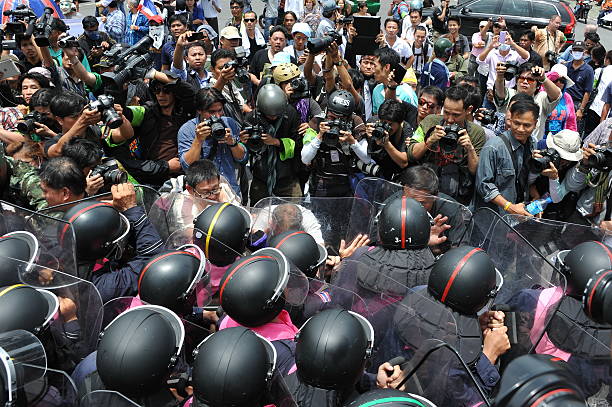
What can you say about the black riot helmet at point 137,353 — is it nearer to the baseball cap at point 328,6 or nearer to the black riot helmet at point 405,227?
the black riot helmet at point 405,227

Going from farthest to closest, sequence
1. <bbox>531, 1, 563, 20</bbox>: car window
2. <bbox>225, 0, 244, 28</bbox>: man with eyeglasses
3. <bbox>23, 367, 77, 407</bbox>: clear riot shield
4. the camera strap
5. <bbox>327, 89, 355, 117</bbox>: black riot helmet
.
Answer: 1. <bbox>531, 1, 563, 20</bbox>: car window
2. <bbox>225, 0, 244, 28</bbox>: man with eyeglasses
3. <bbox>327, 89, 355, 117</bbox>: black riot helmet
4. the camera strap
5. <bbox>23, 367, 77, 407</bbox>: clear riot shield

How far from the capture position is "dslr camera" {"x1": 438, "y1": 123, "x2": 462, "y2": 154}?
14.4ft

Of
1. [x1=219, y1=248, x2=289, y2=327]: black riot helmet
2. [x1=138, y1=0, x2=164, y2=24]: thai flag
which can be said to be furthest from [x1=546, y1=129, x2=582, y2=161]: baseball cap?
[x1=138, y1=0, x2=164, y2=24]: thai flag

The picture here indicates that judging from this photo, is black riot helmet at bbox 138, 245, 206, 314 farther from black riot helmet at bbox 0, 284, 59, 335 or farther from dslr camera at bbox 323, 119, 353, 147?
dslr camera at bbox 323, 119, 353, 147

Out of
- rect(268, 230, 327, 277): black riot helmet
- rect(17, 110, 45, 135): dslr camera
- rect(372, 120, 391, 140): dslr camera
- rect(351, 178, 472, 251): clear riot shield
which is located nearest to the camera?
rect(268, 230, 327, 277): black riot helmet

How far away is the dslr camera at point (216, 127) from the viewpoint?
4.44m

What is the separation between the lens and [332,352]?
7.73 feet

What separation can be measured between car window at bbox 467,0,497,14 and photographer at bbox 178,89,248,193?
10.5 metres

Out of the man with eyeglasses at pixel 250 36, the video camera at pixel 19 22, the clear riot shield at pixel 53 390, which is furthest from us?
the man with eyeglasses at pixel 250 36

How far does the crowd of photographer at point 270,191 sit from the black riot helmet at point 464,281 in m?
0.01

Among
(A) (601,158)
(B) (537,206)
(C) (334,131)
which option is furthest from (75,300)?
(A) (601,158)

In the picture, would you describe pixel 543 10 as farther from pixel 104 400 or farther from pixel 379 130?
pixel 104 400

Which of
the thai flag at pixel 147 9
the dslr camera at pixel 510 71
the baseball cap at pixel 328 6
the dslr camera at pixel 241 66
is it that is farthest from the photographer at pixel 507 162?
the thai flag at pixel 147 9

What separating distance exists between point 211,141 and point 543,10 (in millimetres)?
11553
